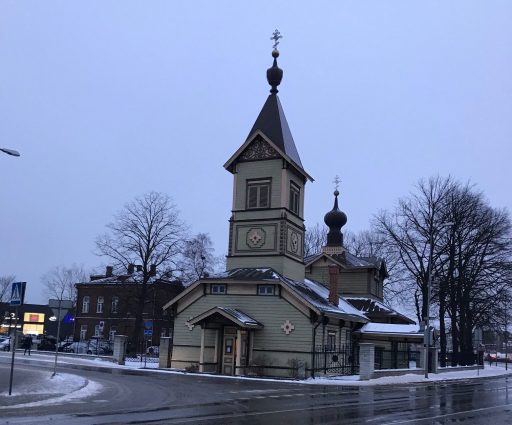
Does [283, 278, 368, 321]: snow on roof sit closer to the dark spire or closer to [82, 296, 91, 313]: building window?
the dark spire

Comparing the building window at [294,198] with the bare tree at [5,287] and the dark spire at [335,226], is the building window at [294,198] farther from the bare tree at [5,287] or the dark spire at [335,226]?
the bare tree at [5,287]

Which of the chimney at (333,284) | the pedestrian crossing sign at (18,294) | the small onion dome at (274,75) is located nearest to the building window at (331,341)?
the chimney at (333,284)

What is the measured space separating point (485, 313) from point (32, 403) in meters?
46.2

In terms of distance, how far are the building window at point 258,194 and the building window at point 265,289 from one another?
5338 millimetres

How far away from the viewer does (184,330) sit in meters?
35.2

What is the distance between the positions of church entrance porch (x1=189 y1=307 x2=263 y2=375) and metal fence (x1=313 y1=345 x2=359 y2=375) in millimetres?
3589

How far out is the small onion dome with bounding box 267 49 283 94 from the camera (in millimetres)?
39438

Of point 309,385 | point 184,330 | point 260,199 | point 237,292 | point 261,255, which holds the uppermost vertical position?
point 260,199

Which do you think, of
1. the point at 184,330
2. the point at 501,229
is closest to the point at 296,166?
the point at 184,330

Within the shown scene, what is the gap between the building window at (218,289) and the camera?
34.8 meters

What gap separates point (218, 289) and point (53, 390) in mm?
16778

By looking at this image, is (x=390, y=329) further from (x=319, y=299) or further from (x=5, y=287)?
(x=5, y=287)

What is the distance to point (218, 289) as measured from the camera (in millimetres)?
34969

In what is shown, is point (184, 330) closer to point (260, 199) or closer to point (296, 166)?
point (260, 199)
